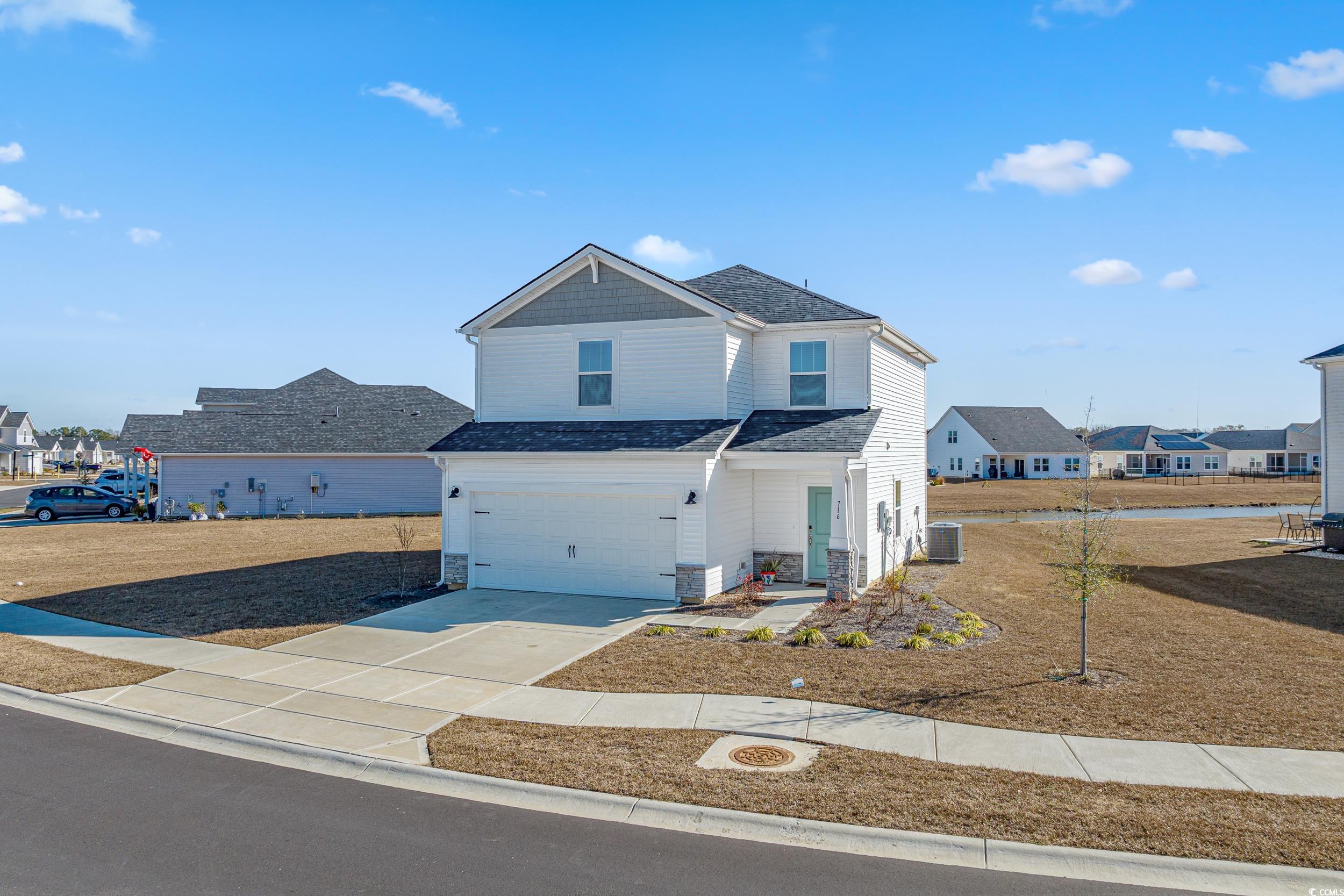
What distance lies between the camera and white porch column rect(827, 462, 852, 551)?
16.3 meters

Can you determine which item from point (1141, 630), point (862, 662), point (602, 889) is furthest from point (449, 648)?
point (1141, 630)

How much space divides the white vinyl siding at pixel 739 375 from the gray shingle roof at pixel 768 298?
0.84 m

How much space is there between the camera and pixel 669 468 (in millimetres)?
16234

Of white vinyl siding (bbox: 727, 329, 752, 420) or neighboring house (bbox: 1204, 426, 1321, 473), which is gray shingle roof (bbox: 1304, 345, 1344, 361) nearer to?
white vinyl siding (bbox: 727, 329, 752, 420)

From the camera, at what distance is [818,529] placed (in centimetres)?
1842

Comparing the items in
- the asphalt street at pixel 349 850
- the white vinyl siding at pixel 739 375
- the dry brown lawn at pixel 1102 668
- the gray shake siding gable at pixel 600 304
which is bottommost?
the asphalt street at pixel 349 850

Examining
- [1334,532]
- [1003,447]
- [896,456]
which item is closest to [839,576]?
[896,456]

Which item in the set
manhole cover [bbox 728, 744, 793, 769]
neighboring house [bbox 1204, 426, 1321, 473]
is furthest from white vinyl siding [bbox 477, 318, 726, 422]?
neighboring house [bbox 1204, 426, 1321, 473]

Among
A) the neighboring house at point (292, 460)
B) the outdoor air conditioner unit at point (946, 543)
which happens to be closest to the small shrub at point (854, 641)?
the outdoor air conditioner unit at point (946, 543)

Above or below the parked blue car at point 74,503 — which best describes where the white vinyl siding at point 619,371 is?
above

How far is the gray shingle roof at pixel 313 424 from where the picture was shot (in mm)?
37406

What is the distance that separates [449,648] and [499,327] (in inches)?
355

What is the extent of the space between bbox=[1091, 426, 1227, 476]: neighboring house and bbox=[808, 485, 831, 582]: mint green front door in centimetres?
7836

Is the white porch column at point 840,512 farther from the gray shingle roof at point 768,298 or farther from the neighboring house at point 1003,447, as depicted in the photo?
the neighboring house at point 1003,447
